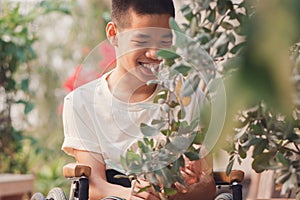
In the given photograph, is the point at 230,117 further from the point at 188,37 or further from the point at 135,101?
the point at 135,101

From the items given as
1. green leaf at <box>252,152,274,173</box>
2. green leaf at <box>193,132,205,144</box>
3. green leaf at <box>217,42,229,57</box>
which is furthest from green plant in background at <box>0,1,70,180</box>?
green leaf at <box>217,42,229,57</box>

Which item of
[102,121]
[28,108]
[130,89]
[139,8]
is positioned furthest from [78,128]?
[28,108]

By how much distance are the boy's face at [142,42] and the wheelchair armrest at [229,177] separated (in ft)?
1.05

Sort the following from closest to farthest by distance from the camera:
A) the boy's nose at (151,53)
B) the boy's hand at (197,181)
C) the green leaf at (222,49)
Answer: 1. the green leaf at (222,49)
2. the boy's hand at (197,181)
3. the boy's nose at (151,53)

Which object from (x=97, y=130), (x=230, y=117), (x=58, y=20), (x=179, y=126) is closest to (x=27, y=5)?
(x=58, y=20)

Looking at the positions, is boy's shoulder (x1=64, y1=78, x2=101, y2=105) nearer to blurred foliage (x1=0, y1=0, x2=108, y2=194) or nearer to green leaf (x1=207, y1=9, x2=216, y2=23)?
green leaf (x1=207, y1=9, x2=216, y2=23)

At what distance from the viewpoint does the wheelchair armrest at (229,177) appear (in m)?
1.78

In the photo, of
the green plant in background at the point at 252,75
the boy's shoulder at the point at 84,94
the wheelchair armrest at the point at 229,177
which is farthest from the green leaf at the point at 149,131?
the boy's shoulder at the point at 84,94

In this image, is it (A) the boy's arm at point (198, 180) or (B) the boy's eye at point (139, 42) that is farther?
(B) the boy's eye at point (139, 42)

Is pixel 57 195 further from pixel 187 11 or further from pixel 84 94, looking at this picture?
pixel 187 11

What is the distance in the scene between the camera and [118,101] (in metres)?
2.01

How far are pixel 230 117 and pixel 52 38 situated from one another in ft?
19.4

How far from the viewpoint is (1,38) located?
17.1 ft

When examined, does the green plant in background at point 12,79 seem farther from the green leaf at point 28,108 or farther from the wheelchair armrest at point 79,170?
the wheelchair armrest at point 79,170
